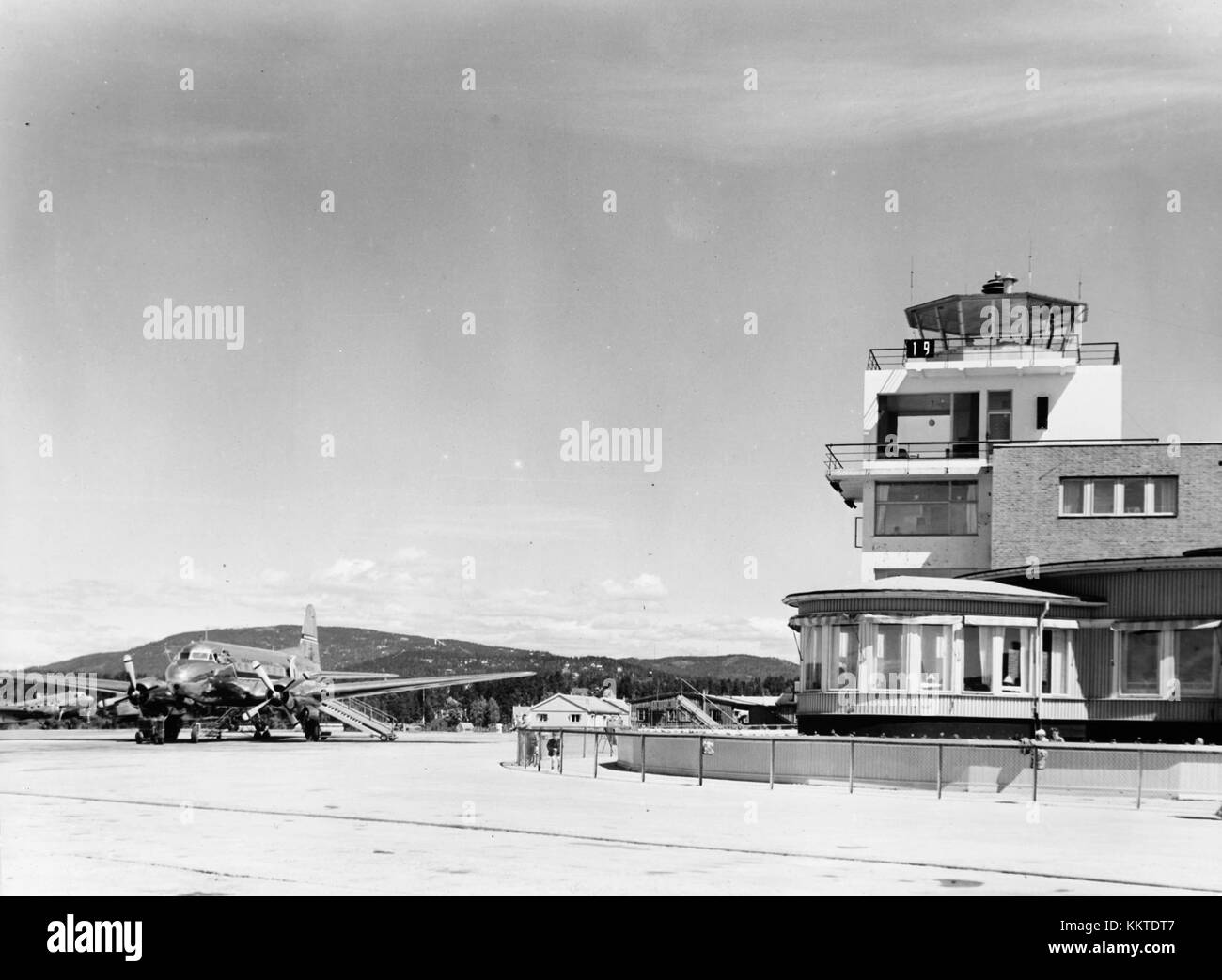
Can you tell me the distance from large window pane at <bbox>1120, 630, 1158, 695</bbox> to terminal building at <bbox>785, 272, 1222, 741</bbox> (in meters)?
0.04

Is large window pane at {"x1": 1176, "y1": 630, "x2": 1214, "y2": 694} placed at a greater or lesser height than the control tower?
lesser

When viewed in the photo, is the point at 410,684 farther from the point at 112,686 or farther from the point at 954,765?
the point at 954,765

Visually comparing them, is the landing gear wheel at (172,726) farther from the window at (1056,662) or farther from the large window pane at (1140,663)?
the large window pane at (1140,663)

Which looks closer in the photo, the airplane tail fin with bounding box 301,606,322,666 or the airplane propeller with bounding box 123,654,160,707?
the airplane propeller with bounding box 123,654,160,707

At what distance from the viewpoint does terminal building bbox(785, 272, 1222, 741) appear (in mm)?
33812

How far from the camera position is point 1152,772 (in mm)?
27141

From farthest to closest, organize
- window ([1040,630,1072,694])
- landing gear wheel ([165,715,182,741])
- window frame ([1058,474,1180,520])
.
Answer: landing gear wheel ([165,715,182,741]) < window frame ([1058,474,1180,520]) < window ([1040,630,1072,694])

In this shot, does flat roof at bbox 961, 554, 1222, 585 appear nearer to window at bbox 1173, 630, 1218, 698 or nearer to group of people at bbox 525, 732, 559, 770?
window at bbox 1173, 630, 1218, 698

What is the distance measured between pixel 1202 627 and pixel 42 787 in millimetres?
25632

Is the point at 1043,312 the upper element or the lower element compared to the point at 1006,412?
upper

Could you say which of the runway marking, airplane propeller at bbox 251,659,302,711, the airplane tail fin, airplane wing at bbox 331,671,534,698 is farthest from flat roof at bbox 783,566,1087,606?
the airplane tail fin

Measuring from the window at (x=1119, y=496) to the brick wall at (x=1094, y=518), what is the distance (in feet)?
0.51
